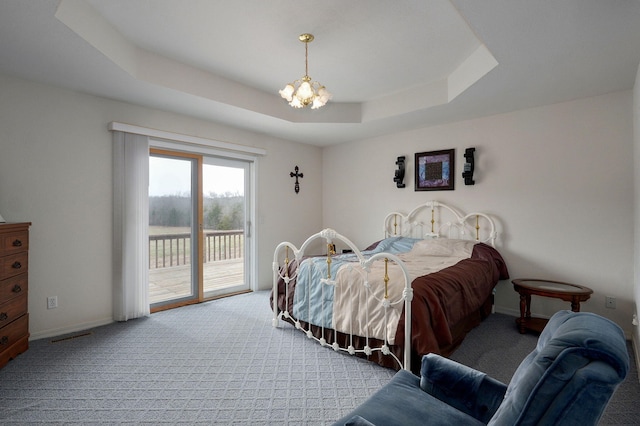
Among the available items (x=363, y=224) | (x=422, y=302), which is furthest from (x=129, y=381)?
(x=363, y=224)

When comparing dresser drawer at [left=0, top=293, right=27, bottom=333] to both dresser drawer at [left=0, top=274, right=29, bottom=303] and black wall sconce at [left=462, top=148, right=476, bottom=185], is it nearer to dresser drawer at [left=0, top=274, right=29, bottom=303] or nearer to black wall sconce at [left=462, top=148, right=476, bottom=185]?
dresser drawer at [left=0, top=274, right=29, bottom=303]

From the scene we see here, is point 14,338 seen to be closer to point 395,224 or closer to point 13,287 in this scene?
point 13,287

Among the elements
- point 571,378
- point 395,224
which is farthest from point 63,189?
point 395,224

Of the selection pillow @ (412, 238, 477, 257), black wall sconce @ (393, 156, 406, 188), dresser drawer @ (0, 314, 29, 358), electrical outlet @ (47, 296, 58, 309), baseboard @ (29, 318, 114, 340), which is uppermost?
black wall sconce @ (393, 156, 406, 188)

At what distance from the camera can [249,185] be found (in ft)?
15.6

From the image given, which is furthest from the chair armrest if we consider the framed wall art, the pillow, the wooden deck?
the wooden deck

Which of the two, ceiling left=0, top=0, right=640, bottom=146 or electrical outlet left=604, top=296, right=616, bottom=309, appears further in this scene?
electrical outlet left=604, top=296, right=616, bottom=309

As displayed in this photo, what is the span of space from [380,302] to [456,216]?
2248 mm

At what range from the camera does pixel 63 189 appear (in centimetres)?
307

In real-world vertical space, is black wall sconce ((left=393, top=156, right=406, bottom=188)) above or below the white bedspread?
above

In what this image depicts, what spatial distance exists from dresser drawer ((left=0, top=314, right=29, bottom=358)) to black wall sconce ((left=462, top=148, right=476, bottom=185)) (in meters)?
4.80

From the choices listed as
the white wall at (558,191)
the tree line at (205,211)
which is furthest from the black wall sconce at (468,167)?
the tree line at (205,211)

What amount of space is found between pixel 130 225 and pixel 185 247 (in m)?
0.82

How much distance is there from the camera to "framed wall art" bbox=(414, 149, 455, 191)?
4.17 m
